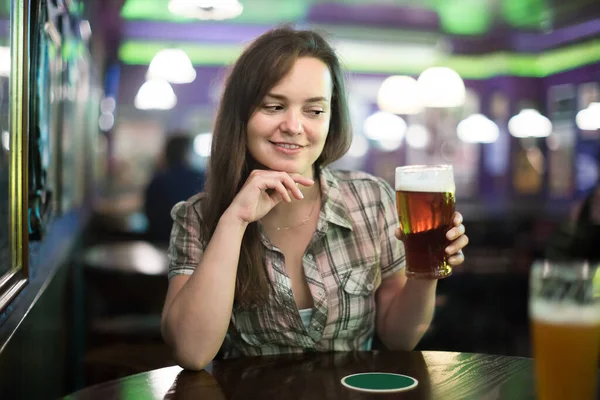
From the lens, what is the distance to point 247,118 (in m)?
1.85

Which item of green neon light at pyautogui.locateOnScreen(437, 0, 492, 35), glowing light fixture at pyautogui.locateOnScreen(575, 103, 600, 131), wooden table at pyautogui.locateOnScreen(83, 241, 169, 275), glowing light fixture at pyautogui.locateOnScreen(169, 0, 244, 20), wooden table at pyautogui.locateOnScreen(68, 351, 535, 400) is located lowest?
wooden table at pyautogui.locateOnScreen(83, 241, 169, 275)

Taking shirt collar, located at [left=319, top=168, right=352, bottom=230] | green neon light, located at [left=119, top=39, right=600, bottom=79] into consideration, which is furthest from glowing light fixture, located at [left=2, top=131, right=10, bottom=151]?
green neon light, located at [left=119, top=39, right=600, bottom=79]

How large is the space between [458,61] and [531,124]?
1.69 m

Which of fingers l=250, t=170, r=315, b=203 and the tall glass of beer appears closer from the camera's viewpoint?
the tall glass of beer

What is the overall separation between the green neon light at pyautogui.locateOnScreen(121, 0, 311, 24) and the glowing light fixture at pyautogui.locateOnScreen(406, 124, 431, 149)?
128 inches

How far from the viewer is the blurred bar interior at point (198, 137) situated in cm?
212

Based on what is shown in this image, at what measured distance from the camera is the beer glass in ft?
2.97

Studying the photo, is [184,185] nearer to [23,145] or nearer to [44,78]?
[44,78]

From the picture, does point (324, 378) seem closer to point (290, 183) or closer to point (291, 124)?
point (290, 183)

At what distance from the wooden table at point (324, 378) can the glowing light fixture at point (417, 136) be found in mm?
9455

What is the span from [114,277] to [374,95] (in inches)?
300

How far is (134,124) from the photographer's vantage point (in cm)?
964

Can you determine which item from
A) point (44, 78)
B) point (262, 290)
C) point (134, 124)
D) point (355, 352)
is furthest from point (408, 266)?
point (134, 124)

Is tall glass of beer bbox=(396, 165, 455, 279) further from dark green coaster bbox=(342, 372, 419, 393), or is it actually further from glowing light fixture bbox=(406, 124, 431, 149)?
glowing light fixture bbox=(406, 124, 431, 149)
